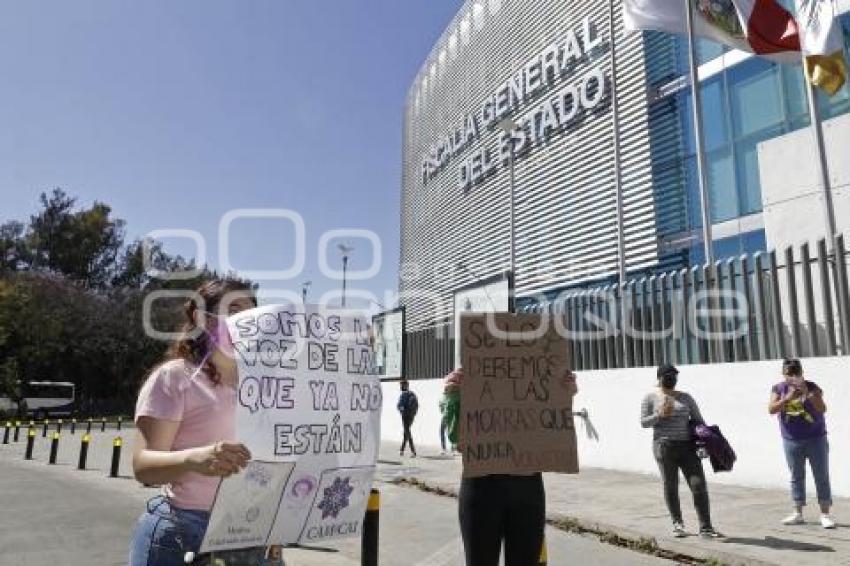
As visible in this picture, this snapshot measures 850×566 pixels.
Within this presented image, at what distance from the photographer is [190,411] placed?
255 centimetres

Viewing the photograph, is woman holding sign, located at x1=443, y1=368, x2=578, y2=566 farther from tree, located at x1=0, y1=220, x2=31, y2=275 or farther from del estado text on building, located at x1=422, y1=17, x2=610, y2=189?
tree, located at x1=0, y1=220, x2=31, y2=275

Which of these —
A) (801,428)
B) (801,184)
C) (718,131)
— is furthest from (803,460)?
(718,131)

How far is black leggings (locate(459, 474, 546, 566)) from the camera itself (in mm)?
3928

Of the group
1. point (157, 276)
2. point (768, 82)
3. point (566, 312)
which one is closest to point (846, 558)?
point (566, 312)

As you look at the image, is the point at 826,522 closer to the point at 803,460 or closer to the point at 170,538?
the point at 803,460

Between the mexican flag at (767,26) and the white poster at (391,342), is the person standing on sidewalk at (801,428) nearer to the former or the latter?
the mexican flag at (767,26)

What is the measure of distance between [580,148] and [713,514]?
20154mm

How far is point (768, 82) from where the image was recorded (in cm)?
1967

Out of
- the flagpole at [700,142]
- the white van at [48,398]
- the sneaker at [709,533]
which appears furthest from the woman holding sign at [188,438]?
the white van at [48,398]

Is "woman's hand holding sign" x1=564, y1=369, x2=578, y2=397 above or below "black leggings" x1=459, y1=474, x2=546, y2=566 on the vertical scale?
above

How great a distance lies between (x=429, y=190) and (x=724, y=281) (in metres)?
34.1

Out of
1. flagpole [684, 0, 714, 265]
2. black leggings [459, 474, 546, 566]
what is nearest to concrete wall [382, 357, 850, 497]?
flagpole [684, 0, 714, 265]

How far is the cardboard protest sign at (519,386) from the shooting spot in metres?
4.37

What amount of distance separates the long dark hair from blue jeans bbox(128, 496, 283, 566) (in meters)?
0.48
